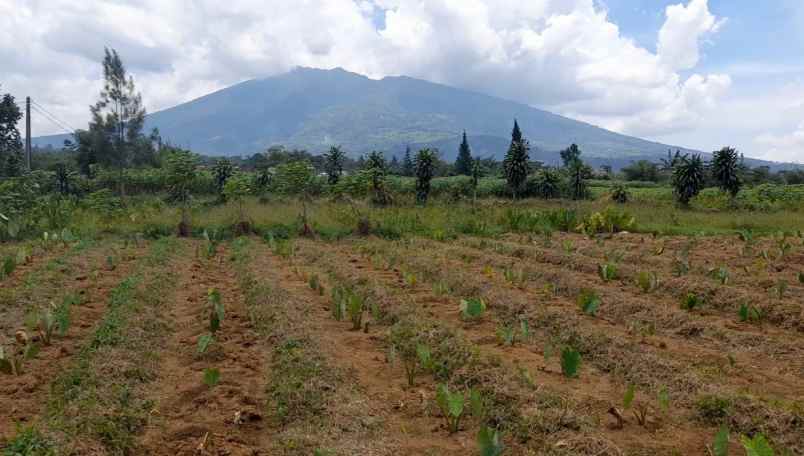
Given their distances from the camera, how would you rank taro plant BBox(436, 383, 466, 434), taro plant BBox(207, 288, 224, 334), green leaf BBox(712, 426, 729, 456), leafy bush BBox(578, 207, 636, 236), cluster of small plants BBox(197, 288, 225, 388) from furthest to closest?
leafy bush BBox(578, 207, 636, 236) < taro plant BBox(207, 288, 224, 334) < cluster of small plants BBox(197, 288, 225, 388) < taro plant BBox(436, 383, 466, 434) < green leaf BBox(712, 426, 729, 456)

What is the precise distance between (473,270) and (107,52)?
29.9m

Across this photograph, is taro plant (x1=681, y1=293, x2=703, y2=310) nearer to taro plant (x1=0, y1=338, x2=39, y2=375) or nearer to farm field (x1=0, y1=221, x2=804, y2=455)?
farm field (x1=0, y1=221, x2=804, y2=455)

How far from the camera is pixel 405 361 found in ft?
18.3

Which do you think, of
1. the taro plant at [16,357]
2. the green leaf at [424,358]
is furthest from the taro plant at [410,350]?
the taro plant at [16,357]

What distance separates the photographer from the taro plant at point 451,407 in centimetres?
412

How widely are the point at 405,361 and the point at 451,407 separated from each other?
1.51m

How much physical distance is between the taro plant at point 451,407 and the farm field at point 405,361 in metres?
0.02

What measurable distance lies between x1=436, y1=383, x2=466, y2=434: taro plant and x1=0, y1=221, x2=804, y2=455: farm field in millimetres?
16

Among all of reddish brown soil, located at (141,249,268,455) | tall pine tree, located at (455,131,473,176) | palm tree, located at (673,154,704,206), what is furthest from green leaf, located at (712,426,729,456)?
tall pine tree, located at (455,131,473,176)

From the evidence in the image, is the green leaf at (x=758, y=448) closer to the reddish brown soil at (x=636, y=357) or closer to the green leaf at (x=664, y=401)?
the reddish brown soil at (x=636, y=357)

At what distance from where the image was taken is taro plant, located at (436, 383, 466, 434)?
4.12 metres

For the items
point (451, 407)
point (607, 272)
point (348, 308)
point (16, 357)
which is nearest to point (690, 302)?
point (607, 272)

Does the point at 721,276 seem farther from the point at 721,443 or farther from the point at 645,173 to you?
the point at 645,173

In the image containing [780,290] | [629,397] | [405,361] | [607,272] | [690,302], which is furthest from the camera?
[607,272]
